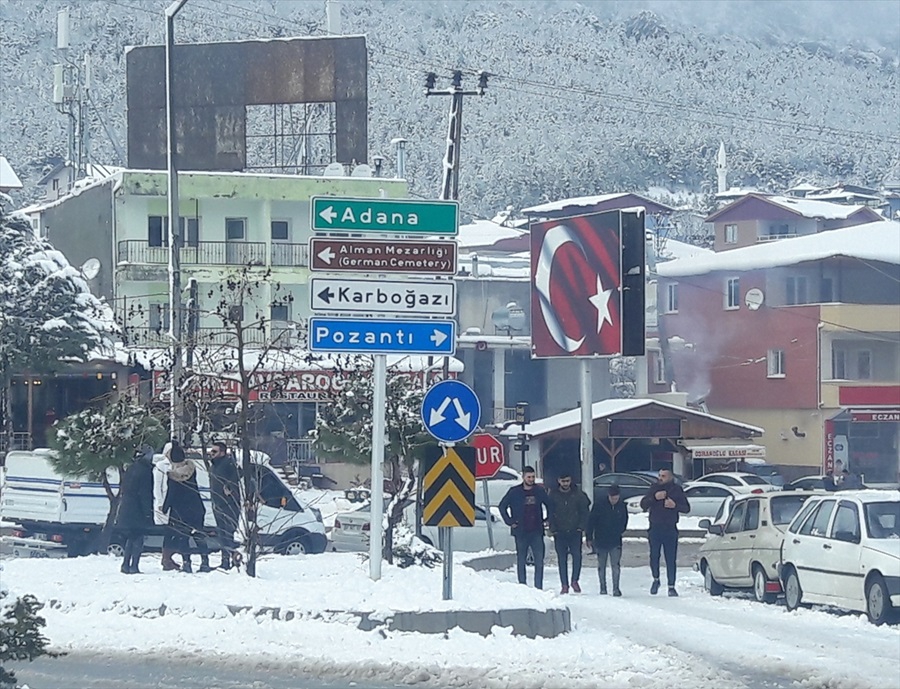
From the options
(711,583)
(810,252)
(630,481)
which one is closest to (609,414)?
(630,481)

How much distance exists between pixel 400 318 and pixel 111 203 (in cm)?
3969

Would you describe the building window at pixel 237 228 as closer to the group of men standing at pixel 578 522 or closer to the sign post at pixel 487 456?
the sign post at pixel 487 456

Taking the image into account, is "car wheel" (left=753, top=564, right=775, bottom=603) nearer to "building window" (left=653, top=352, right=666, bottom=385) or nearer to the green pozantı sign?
the green pozantı sign

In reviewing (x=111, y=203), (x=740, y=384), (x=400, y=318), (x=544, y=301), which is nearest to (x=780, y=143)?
(x=740, y=384)

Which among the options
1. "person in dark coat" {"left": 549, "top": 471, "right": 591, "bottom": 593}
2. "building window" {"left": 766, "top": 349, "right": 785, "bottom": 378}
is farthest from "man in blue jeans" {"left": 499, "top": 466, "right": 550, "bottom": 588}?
"building window" {"left": 766, "top": 349, "right": 785, "bottom": 378}

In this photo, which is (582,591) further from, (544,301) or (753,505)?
(544,301)

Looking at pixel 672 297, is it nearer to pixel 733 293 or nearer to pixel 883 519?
pixel 733 293

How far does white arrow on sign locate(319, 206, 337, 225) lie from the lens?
1563 centimetres

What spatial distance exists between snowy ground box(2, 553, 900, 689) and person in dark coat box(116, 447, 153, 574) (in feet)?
1.12

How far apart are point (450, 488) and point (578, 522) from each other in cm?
544

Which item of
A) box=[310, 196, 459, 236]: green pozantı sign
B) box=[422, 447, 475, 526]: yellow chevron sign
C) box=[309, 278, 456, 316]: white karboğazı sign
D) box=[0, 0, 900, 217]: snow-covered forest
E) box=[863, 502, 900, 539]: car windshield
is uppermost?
box=[0, 0, 900, 217]: snow-covered forest

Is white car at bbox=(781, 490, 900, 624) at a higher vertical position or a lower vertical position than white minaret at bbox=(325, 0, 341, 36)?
lower

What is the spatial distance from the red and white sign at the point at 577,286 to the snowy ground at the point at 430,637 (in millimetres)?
13266

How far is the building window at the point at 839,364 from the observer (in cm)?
5716
